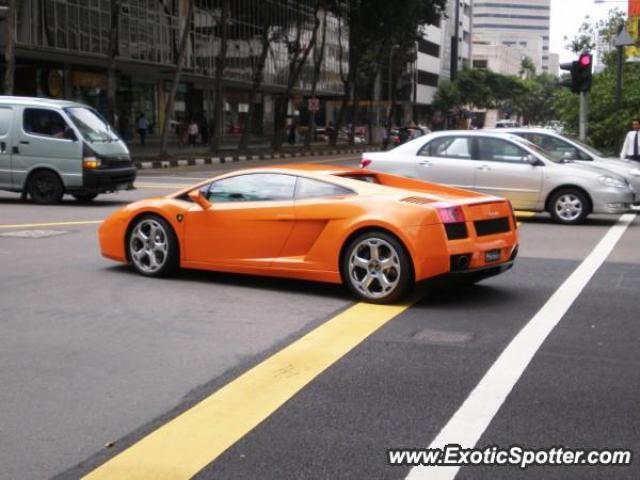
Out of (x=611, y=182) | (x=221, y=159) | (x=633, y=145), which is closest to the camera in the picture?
(x=611, y=182)

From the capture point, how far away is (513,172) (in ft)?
45.9

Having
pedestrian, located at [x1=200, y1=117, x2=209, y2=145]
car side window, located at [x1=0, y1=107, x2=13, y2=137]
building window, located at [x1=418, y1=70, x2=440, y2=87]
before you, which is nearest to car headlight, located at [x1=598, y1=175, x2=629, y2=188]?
car side window, located at [x1=0, y1=107, x2=13, y2=137]

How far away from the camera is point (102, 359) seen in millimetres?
5727

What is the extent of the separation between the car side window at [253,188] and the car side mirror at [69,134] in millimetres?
8140

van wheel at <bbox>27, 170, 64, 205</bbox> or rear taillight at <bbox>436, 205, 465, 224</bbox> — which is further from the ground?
rear taillight at <bbox>436, 205, 465, 224</bbox>

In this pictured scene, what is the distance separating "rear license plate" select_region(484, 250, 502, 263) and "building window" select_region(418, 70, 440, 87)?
92665 millimetres

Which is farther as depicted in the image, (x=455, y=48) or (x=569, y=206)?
(x=455, y=48)

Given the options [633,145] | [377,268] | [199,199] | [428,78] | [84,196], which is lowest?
[84,196]

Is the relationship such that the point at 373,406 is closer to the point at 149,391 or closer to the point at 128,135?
the point at 149,391

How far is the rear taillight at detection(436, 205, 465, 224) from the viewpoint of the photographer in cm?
726

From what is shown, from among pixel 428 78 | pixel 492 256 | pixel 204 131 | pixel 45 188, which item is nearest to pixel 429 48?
pixel 428 78

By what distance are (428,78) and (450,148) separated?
9009cm

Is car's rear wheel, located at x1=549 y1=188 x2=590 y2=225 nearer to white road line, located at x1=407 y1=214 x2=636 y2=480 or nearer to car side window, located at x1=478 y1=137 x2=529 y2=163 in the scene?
car side window, located at x1=478 y1=137 x2=529 y2=163

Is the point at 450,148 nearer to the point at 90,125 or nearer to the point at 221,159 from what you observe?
the point at 90,125
